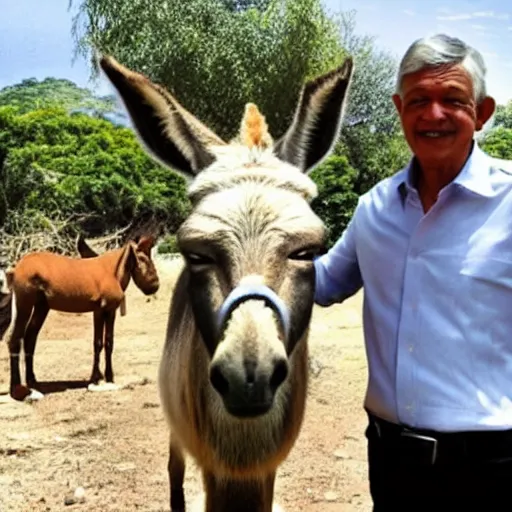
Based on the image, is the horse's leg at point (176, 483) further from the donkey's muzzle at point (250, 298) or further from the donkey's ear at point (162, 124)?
the donkey's muzzle at point (250, 298)

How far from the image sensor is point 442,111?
2559 mm

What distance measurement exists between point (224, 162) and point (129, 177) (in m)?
16.6

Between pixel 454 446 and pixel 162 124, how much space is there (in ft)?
5.88

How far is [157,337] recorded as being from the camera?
12836 mm

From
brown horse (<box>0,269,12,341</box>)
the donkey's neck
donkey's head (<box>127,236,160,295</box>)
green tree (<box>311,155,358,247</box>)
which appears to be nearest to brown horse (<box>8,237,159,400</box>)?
donkey's head (<box>127,236,160,295</box>)

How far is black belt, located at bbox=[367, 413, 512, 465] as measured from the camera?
2484mm

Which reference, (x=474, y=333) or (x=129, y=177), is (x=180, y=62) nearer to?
(x=129, y=177)

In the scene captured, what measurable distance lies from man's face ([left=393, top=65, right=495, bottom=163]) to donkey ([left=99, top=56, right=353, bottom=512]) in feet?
1.68

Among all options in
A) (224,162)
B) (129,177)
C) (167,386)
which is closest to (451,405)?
(224,162)

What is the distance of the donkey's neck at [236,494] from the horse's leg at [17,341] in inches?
239

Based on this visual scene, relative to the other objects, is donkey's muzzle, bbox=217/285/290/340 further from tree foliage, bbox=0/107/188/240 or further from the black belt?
tree foliage, bbox=0/107/188/240

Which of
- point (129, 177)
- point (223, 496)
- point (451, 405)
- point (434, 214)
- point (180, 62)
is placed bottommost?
point (223, 496)

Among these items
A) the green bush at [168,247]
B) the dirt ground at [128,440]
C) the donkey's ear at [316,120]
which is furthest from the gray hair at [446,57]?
the green bush at [168,247]

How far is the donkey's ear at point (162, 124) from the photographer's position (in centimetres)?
306
